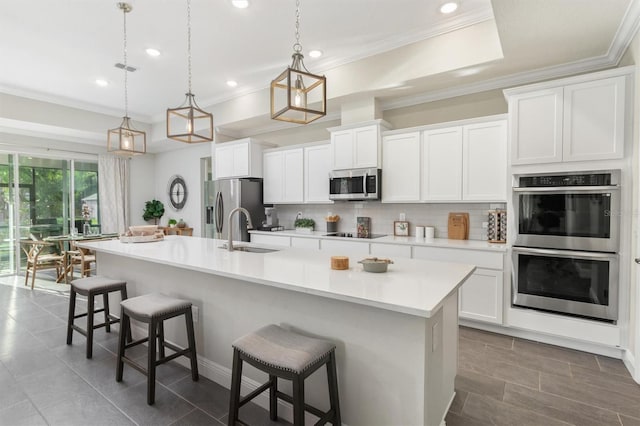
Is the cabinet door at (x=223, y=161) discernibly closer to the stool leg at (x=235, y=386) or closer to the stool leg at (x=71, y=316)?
the stool leg at (x=71, y=316)

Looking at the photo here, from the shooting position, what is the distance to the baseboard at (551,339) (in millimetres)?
2811

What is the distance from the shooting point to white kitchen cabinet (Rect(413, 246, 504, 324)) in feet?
10.6

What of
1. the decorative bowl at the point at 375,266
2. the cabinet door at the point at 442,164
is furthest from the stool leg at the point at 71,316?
the cabinet door at the point at 442,164

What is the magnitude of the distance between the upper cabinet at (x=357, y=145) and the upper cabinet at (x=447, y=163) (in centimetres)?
14

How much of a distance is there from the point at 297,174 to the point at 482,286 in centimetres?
305

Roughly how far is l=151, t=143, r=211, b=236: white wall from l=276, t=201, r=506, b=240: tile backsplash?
8.59ft

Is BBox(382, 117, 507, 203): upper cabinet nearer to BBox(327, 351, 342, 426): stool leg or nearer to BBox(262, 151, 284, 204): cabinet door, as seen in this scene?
BBox(262, 151, 284, 204): cabinet door

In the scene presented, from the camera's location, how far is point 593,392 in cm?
230

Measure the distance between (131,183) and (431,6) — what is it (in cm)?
745

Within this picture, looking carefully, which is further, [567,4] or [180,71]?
[180,71]

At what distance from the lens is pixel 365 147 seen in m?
4.26

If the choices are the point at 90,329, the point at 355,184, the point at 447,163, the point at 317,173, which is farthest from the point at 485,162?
the point at 90,329

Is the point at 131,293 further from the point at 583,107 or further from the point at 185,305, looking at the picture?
the point at 583,107

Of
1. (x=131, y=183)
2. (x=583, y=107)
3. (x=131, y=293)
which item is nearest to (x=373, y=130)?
(x=583, y=107)
